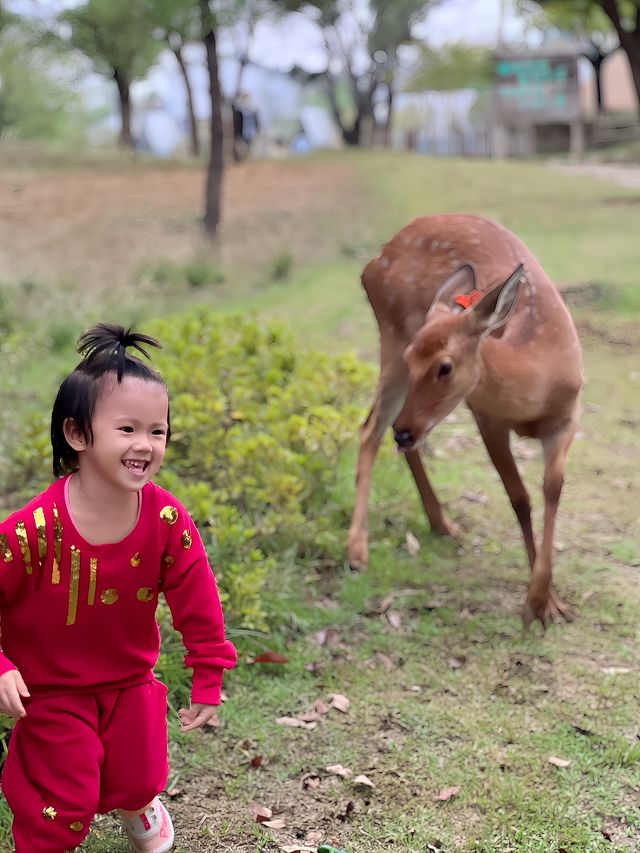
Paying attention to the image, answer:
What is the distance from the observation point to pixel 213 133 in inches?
531

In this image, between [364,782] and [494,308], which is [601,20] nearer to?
[494,308]

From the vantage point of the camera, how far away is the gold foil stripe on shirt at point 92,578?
233 centimetres

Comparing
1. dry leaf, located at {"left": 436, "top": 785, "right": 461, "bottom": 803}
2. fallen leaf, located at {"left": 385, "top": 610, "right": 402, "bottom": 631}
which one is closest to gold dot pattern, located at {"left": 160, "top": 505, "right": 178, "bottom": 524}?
dry leaf, located at {"left": 436, "top": 785, "right": 461, "bottom": 803}

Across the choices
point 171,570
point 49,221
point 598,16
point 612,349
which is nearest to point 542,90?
point 598,16

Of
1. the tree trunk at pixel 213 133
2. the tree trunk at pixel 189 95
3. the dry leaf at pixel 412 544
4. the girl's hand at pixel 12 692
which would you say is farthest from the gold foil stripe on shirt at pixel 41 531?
Result: the tree trunk at pixel 189 95

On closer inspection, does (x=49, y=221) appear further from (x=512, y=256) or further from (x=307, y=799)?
(x=307, y=799)

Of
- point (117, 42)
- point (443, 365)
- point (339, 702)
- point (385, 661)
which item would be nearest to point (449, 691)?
point (385, 661)

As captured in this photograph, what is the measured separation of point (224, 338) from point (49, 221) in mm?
9176

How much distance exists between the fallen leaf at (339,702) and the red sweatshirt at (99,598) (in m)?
1.32

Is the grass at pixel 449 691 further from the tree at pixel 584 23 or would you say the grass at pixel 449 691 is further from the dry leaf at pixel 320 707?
the tree at pixel 584 23

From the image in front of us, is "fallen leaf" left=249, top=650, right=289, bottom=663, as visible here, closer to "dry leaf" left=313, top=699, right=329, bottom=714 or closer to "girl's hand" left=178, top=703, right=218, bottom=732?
"dry leaf" left=313, top=699, right=329, bottom=714

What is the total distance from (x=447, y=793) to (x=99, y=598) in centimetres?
143

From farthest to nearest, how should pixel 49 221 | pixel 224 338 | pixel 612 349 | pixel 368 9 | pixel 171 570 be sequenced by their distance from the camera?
1. pixel 368 9
2. pixel 49 221
3. pixel 612 349
4. pixel 224 338
5. pixel 171 570

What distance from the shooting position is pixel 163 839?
2.74 meters
